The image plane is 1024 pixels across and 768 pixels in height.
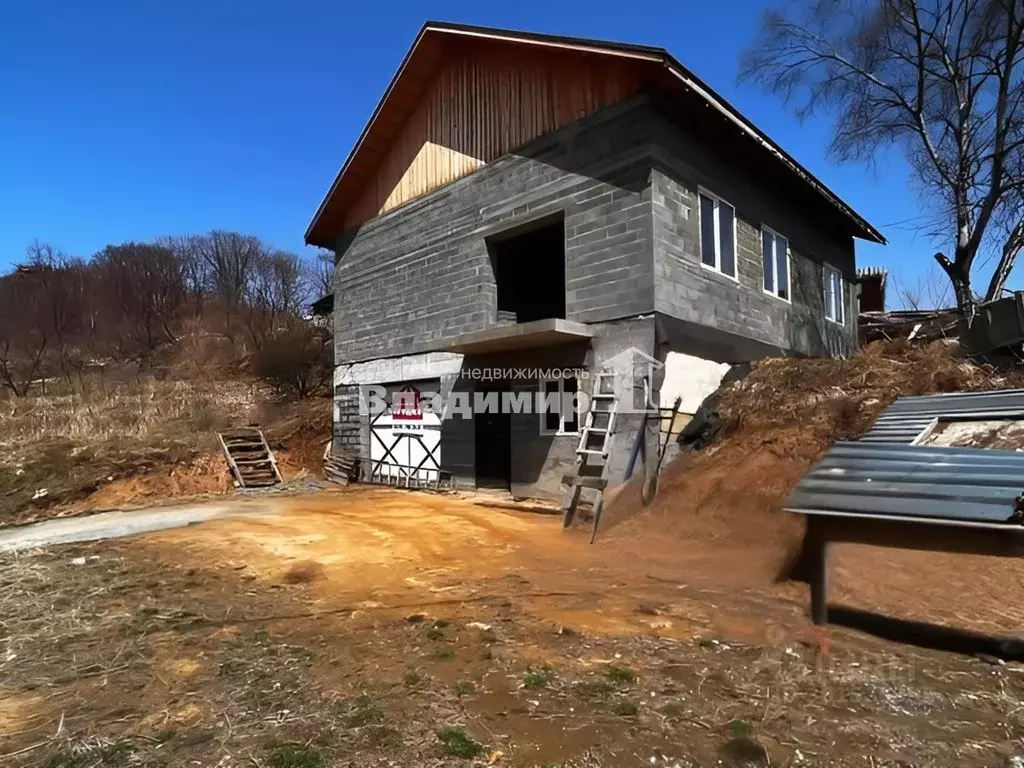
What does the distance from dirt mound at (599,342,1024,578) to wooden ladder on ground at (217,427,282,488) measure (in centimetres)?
960

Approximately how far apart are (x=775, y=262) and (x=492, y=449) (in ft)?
23.5

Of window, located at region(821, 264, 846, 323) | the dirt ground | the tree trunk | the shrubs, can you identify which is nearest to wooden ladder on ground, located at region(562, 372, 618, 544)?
the dirt ground

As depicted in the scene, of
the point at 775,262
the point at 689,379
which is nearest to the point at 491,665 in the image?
the point at 689,379

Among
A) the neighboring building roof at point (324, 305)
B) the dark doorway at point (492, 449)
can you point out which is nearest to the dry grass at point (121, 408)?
the neighboring building roof at point (324, 305)

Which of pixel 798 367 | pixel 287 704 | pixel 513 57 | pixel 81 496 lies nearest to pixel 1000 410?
pixel 798 367

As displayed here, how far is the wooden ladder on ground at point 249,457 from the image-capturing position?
598 inches

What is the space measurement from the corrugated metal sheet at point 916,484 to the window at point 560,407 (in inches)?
223

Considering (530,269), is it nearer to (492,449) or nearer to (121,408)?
(492,449)

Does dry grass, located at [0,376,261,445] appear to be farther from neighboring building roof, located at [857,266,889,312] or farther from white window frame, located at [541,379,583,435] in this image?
neighboring building roof, located at [857,266,889,312]

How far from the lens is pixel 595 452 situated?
928 centimetres

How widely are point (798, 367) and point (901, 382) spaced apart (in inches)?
57.7

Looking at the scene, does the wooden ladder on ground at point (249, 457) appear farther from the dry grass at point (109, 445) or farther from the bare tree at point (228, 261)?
the bare tree at point (228, 261)

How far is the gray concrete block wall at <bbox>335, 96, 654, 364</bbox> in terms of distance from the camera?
32.8 feet

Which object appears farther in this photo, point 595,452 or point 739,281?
point 739,281
